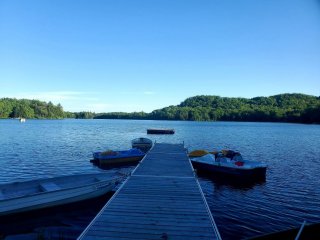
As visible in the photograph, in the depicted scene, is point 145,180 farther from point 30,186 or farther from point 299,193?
point 299,193

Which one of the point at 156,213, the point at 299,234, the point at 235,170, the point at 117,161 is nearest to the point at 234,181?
the point at 235,170

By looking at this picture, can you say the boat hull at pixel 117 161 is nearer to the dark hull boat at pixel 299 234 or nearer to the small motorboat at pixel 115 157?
the small motorboat at pixel 115 157

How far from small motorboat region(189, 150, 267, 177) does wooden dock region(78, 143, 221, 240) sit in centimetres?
824

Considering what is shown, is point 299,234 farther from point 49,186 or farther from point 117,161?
→ point 117,161

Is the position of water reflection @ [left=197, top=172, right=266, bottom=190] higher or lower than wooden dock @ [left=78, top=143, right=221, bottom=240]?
lower

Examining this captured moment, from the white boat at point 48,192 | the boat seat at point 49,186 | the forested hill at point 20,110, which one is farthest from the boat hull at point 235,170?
the forested hill at point 20,110

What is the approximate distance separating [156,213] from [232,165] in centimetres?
1473

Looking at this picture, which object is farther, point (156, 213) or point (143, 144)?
point (143, 144)

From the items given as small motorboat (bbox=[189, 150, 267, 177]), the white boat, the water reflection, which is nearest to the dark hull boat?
the white boat

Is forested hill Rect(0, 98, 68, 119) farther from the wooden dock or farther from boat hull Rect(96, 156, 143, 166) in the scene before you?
the wooden dock

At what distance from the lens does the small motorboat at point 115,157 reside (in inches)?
1160

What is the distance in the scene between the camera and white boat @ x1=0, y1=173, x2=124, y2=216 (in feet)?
45.3

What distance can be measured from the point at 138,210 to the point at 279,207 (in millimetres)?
9604

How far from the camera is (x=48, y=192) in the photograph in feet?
48.3
